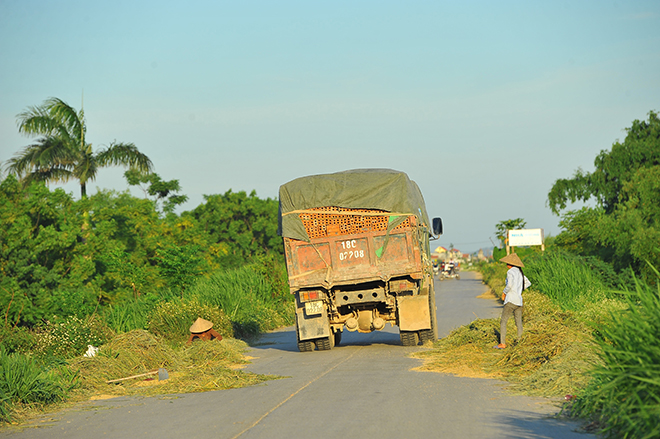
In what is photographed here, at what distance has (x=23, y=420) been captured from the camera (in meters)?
8.42

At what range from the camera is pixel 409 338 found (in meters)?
14.4

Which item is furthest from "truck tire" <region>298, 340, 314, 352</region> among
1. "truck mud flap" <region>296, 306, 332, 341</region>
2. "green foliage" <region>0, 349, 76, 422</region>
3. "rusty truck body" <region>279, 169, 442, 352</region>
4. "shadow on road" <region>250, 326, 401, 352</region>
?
"green foliage" <region>0, 349, 76, 422</region>

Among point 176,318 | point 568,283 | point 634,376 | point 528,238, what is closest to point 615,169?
point 528,238

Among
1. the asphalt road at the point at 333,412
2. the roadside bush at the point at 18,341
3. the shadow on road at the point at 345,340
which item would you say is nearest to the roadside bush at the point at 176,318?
the shadow on road at the point at 345,340

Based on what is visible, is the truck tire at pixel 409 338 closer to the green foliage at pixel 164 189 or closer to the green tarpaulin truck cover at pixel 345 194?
the green tarpaulin truck cover at pixel 345 194

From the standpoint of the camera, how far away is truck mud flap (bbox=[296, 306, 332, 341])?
1388 centimetres

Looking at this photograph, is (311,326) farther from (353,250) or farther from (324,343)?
(353,250)

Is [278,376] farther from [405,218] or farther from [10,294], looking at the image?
[10,294]

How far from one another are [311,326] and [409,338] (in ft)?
7.02

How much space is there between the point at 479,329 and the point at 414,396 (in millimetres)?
5322

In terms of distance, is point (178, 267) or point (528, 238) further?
point (528, 238)

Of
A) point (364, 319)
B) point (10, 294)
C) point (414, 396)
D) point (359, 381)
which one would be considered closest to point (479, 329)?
point (364, 319)

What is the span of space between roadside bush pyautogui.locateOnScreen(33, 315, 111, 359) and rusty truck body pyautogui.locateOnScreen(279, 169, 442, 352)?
13.0ft

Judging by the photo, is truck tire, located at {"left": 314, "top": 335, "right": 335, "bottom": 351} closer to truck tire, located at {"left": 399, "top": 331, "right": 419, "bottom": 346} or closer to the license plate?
Result: the license plate
